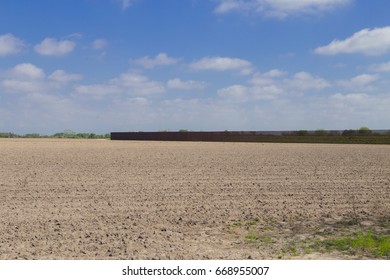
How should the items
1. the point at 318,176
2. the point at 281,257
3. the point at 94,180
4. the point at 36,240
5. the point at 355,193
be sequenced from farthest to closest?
the point at 318,176
the point at 94,180
the point at 355,193
the point at 36,240
the point at 281,257

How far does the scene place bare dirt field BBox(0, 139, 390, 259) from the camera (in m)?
7.33

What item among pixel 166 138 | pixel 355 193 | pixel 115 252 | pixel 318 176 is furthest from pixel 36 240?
pixel 166 138

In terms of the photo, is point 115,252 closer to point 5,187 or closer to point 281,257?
point 281,257

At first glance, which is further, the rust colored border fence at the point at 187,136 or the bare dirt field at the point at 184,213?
the rust colored border fence at the point at 187,136

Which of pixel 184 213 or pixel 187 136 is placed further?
pixel 187 136

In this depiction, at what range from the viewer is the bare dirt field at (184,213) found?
24.1 feet

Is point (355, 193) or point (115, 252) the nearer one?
point (115, 252)

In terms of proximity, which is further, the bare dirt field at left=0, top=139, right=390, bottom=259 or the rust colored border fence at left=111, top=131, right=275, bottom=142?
the rust colored border fence at left=111, top=131, right=275, bottom=142

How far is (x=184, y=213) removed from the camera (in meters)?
9.98

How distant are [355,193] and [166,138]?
56.1 metres

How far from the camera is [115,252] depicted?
7129mm

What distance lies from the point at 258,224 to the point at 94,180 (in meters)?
7.61
